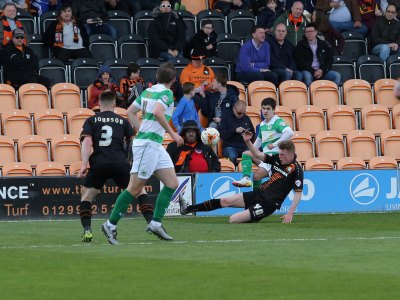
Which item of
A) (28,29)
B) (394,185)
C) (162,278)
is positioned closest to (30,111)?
(28,29)

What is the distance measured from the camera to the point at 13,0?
25203 mm

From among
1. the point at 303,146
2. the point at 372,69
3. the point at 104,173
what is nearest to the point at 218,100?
the point at 303,146

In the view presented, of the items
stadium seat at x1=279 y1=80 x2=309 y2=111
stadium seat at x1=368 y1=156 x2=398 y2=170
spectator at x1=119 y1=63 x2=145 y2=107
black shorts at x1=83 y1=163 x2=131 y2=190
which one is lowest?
stadium seat at x1=368 y1=156 x2=398 y2=170

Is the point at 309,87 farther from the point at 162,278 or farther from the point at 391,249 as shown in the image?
the point at 162,278

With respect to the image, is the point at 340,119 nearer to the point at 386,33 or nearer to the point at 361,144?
the point at 361,144

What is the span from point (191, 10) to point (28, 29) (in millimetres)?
4209

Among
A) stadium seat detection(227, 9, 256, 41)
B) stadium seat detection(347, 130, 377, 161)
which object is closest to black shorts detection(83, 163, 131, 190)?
stadium seat detection(347, 130, 377, 161)

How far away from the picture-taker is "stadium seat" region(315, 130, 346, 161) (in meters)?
23.8

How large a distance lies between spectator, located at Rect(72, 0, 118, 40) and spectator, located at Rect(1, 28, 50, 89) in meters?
1.83

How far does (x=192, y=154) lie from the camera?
21.7 meters

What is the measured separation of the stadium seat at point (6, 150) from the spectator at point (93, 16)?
3815 millimetres

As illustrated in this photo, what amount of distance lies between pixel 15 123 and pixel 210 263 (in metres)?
11.3

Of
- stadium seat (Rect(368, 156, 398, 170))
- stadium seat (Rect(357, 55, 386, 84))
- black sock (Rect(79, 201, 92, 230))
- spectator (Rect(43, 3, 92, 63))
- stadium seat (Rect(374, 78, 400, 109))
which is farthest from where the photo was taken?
stadium seat (Rect(357, 55, 386, 84))

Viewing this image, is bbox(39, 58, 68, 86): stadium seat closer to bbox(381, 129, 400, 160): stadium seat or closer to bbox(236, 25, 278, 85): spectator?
bbox(236, 25, 278, 85): spectator
